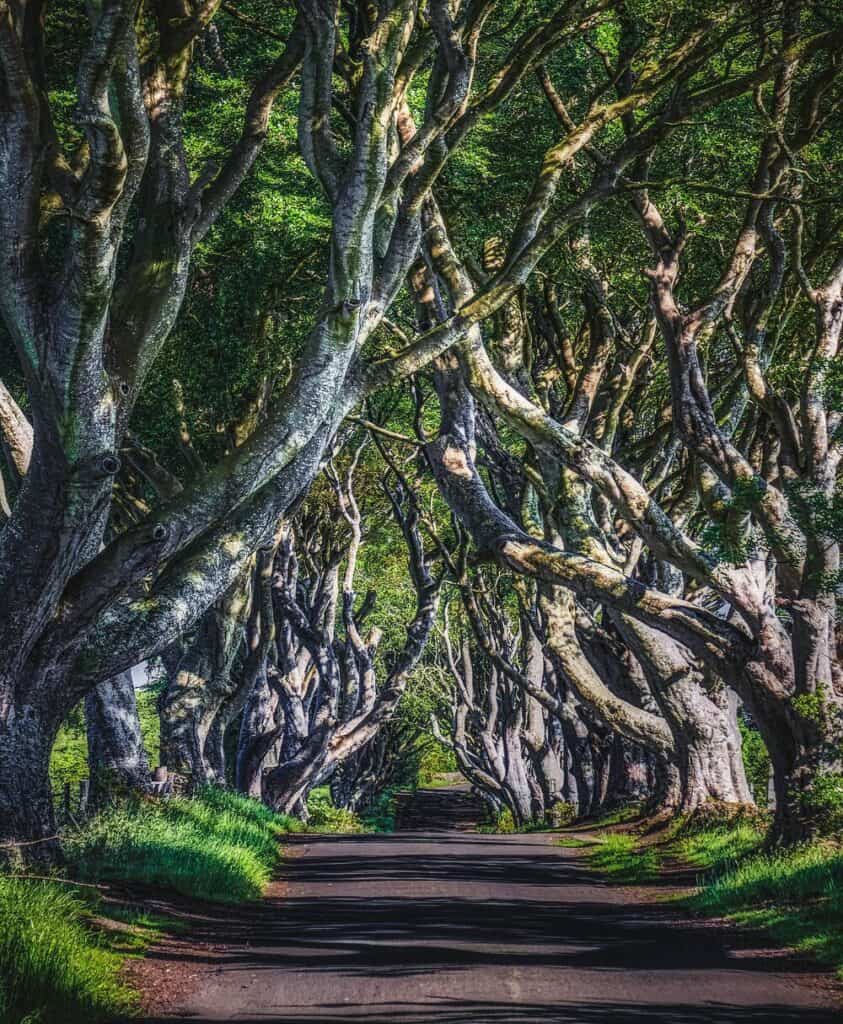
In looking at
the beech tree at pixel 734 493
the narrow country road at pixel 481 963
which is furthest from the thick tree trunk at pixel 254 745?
the narrow country road at pixel 481 963

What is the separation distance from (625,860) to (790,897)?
18.8 feet

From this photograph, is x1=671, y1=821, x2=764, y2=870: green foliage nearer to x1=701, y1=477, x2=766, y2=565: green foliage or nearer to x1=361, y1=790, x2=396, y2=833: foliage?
x1=701, y1=477, x2=766, y2=565: green foliage

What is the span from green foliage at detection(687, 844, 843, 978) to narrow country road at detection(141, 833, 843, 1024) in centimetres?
34

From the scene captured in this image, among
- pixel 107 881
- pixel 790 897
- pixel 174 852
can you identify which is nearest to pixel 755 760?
pixel 790 897

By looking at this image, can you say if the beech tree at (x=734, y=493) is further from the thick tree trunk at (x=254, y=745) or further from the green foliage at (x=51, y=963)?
the thick tree trunk at (x=254, y=745)

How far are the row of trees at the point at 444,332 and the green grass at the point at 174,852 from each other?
144cm

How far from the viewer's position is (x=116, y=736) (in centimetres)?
1561

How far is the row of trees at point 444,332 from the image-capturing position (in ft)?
31.3

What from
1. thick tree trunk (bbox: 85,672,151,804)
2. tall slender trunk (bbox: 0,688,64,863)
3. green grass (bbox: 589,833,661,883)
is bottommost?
green grass (bbox: 589,833,661,883)

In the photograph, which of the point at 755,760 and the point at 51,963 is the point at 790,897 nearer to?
the point at 51,963

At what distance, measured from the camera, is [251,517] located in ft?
35.9

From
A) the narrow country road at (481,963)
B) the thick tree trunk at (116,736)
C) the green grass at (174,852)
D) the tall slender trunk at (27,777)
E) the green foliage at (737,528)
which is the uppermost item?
the green foliage at (737,528)

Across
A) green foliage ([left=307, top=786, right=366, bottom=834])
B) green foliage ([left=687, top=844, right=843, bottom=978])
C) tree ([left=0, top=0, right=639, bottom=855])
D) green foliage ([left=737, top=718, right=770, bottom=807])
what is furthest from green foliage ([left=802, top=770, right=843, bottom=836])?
green foliage ([left=737, top=718, right=770, bottom=807])

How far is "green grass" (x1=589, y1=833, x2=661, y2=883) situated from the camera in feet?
50.5
